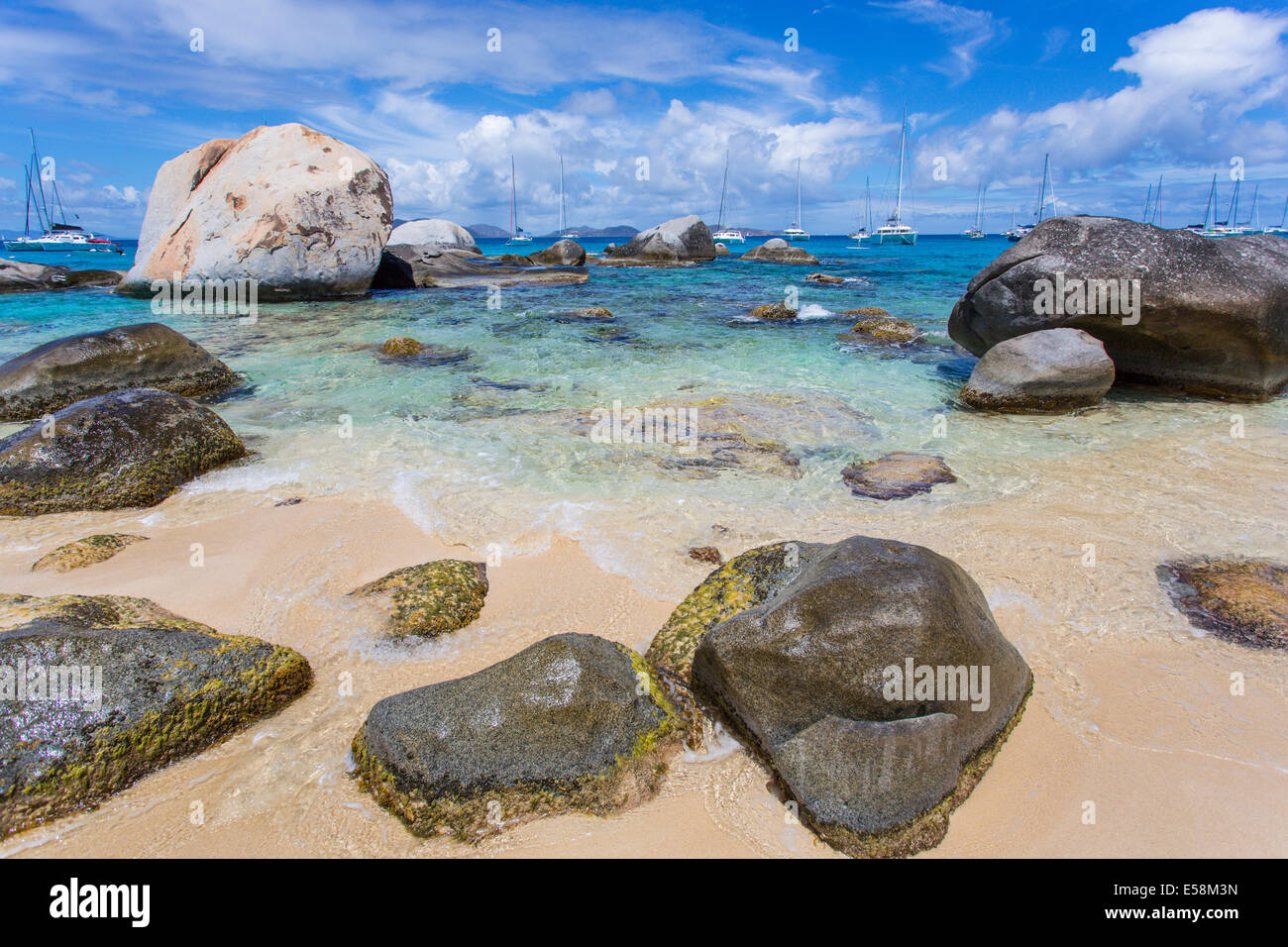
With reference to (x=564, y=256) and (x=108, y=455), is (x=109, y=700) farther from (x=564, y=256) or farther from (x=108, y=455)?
(x=564, y=256)

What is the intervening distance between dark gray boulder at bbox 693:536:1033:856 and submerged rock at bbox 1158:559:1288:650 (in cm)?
170

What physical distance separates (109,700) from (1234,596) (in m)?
6.26

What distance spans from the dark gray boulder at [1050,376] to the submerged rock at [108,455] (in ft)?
30.3

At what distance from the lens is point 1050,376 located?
8.55m

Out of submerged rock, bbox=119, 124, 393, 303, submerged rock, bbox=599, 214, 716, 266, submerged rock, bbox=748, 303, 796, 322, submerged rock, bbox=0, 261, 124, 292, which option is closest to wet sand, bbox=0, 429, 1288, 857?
submerged rock, bbox=748, 303, 796, 322

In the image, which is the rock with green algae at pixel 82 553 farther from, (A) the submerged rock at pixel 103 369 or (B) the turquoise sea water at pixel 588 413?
(A) the submerged rock at pixel 103 369

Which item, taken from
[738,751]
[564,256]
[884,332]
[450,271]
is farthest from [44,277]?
[738,751]

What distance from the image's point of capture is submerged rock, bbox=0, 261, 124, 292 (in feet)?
75.6

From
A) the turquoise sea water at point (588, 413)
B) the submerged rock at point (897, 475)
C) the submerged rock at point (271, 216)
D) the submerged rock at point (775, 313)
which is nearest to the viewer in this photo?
the turquoise sea water at point (588, 413)

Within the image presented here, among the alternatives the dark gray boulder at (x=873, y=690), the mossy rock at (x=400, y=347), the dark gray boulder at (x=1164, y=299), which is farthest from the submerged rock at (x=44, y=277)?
the dark gray boulder at (x=873, y=690)

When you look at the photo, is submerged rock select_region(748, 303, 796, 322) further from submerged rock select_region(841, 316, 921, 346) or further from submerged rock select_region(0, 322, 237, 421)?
submerged rock select_region(0, 322, 237, 421)

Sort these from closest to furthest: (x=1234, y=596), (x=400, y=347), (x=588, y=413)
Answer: (x=1234, y=596)
(x=588, y=413)
(x=400, y=347)

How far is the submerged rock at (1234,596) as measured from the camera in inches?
154
